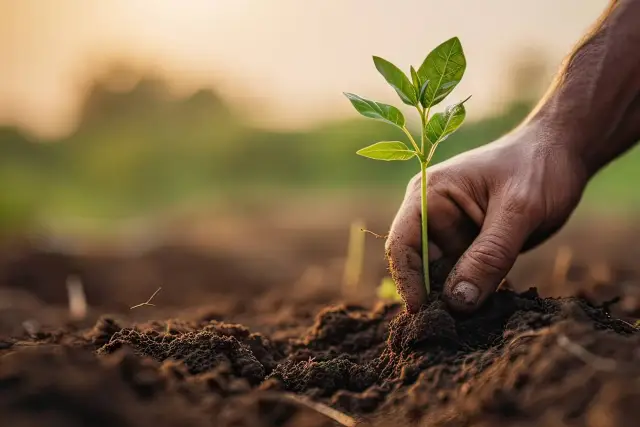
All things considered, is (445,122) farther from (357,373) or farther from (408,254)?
(357,373)

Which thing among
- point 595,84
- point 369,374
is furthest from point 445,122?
point 369,374

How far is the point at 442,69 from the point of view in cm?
201

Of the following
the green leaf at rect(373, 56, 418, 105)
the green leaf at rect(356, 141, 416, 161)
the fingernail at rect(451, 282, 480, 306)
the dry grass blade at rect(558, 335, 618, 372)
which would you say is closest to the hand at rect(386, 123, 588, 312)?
the fingernail at rect(451, 282, 480, 306)

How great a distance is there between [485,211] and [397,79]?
24.5 inches

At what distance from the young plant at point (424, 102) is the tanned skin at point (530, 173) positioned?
0.72 feet

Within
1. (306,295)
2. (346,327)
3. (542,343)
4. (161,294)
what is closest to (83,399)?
(542,343)

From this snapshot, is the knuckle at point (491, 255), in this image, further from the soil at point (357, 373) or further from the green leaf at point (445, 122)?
the green leaf at point (445, 122)

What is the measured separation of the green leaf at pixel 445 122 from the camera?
6.60ft

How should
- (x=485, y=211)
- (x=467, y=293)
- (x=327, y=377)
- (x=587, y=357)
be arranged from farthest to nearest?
(x=485, y=211), (x=467, y=293), (x=327, y=377), (x=587, y=357)

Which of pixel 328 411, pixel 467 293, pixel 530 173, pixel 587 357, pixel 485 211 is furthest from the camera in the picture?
pixel 485 211

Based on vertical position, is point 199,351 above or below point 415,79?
below

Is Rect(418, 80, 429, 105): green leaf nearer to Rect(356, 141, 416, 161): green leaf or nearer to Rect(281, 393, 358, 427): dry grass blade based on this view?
Rect(356, 141, 416, 161): green leaf

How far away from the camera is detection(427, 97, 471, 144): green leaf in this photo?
2012mm

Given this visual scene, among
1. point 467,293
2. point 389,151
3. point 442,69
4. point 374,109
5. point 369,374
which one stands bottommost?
point 369,374
